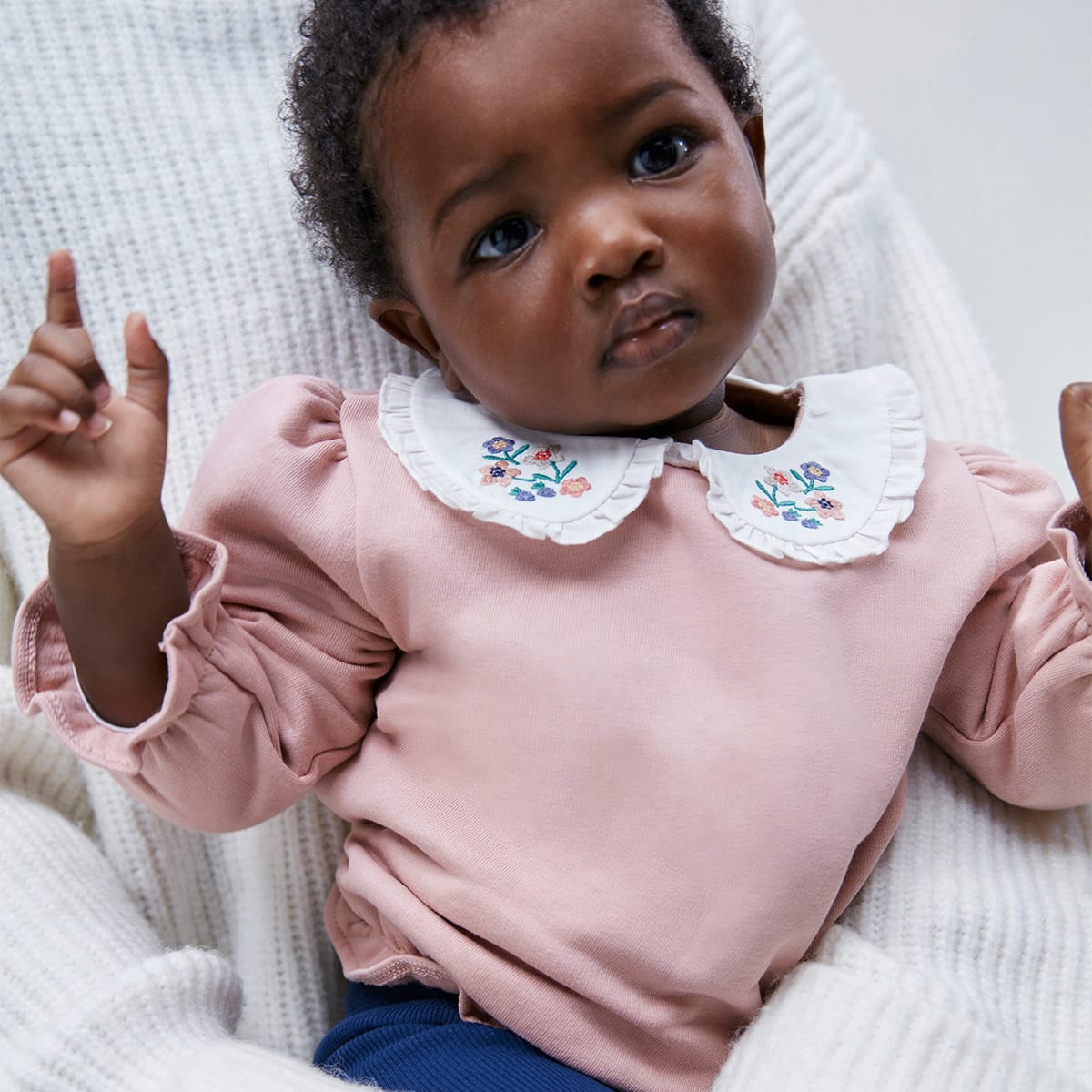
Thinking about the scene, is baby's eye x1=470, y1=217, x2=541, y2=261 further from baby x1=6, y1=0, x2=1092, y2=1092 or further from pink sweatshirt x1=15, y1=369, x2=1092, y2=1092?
pink sweatshirt x1=15, y1=369, x2=1092, y2=1092

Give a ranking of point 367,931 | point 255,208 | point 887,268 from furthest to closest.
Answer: point 887,268
point 255,208
point 367,931

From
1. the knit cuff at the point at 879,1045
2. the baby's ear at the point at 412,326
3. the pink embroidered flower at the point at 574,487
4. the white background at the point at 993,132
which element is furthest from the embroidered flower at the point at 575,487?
the white background at the point at 993,132

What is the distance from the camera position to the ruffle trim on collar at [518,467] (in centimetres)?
81

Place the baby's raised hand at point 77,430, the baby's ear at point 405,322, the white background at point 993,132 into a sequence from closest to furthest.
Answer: the baby's raised hand at point 77,430 → the baby's ear at point 405,322 → the white background at point 993,132

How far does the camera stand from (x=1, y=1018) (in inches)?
30.6

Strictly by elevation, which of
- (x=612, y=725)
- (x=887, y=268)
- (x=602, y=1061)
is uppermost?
(x=887, y=268)

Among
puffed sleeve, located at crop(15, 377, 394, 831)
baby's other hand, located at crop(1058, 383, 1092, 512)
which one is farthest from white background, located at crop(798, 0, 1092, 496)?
puffed sleeve, located at crop(15, 377, 394, 831)

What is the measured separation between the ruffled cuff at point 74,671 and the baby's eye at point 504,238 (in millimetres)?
251

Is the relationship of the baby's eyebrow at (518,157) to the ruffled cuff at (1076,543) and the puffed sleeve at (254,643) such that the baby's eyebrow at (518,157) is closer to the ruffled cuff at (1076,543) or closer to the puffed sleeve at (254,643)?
the puffed sleeve at (254,643)

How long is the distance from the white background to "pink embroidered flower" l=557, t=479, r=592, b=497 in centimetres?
87

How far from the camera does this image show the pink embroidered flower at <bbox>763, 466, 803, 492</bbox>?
0.87 m

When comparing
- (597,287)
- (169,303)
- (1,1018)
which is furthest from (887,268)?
(1,1018)

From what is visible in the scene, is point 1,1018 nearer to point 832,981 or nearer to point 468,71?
point 832,981

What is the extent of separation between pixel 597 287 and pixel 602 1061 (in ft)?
1.64
